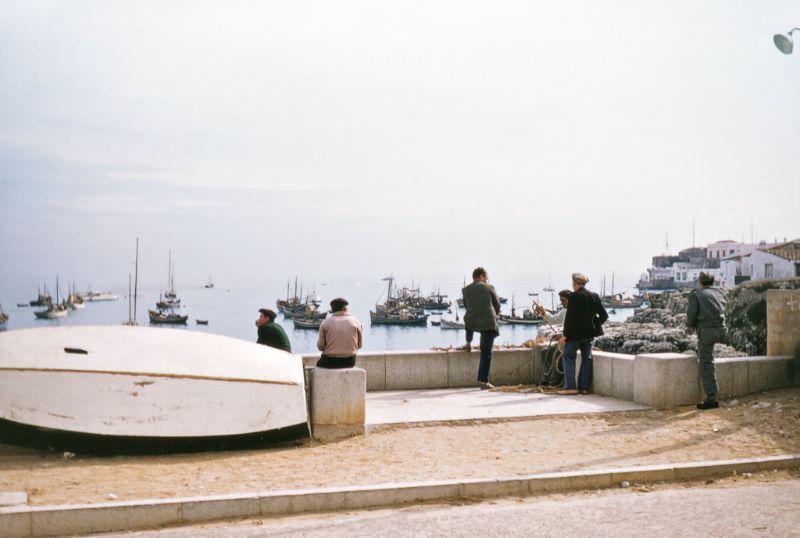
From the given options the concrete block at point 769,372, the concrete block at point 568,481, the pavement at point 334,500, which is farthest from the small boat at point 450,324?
the concrete block at point 568,481

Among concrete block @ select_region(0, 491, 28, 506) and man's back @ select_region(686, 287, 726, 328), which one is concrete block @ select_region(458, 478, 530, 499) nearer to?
concrete block @ select_region(0, 491, 28, 506)

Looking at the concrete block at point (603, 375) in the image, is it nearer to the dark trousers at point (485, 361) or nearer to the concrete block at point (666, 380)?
the concrete block at point (666, 380)

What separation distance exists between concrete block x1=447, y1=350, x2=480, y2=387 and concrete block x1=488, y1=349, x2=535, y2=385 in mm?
129

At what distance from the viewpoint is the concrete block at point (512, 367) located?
43.3 feet

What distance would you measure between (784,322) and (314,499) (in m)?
9.20

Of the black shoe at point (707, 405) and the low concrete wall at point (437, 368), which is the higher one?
the low concrete wall at point (437, 368)

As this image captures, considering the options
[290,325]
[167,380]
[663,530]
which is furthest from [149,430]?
[290,325]

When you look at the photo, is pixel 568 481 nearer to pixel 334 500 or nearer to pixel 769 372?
pixel 334 500

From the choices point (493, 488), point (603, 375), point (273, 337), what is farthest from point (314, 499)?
point (603, 375)

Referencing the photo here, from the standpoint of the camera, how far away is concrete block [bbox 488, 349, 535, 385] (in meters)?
13.2

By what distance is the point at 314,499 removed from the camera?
6.44 meters

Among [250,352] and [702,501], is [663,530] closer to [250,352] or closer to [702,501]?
[702,501]

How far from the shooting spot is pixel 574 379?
12.4 m

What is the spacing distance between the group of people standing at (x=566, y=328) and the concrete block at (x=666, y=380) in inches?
10.4
